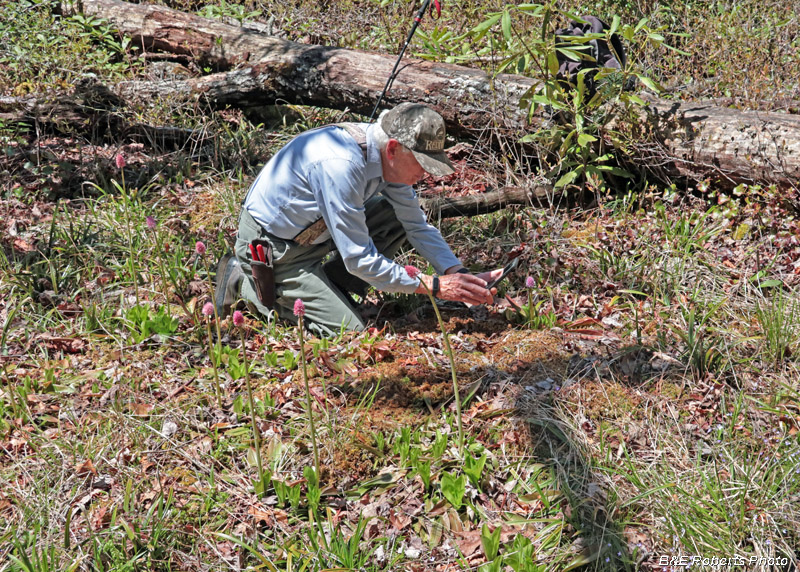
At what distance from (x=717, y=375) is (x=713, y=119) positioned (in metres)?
2.43

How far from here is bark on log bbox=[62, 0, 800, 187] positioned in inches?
195

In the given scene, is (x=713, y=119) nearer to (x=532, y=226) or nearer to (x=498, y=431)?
(x=532, y=226)

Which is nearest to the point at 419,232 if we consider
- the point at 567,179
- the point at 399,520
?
the point at 567,179

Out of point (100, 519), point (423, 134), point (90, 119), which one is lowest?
point (100, 519)

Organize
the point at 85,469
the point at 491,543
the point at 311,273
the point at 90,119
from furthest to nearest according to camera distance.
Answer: the point at 90,119, the point at 311,273, the point at 85,469, the point at 491,543

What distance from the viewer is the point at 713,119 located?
5.11 meters

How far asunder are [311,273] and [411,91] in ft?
8.09

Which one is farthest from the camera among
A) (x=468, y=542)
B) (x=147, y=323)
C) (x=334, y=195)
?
(x=147, y=323)

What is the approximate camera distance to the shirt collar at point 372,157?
3.69 meters

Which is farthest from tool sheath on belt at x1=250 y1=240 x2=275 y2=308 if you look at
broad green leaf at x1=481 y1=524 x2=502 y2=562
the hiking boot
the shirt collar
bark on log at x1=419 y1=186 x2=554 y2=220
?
broad green leaf at x1=481 y1=524 x2=502 y2=562

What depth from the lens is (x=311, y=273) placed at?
417 cm

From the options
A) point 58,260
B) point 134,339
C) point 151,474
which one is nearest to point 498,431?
point 151,474

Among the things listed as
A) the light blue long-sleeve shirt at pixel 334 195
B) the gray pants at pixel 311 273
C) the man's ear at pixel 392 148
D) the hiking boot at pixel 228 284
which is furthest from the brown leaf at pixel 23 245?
the man's ear at pixel 392 148

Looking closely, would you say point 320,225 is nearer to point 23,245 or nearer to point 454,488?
point 454,488
